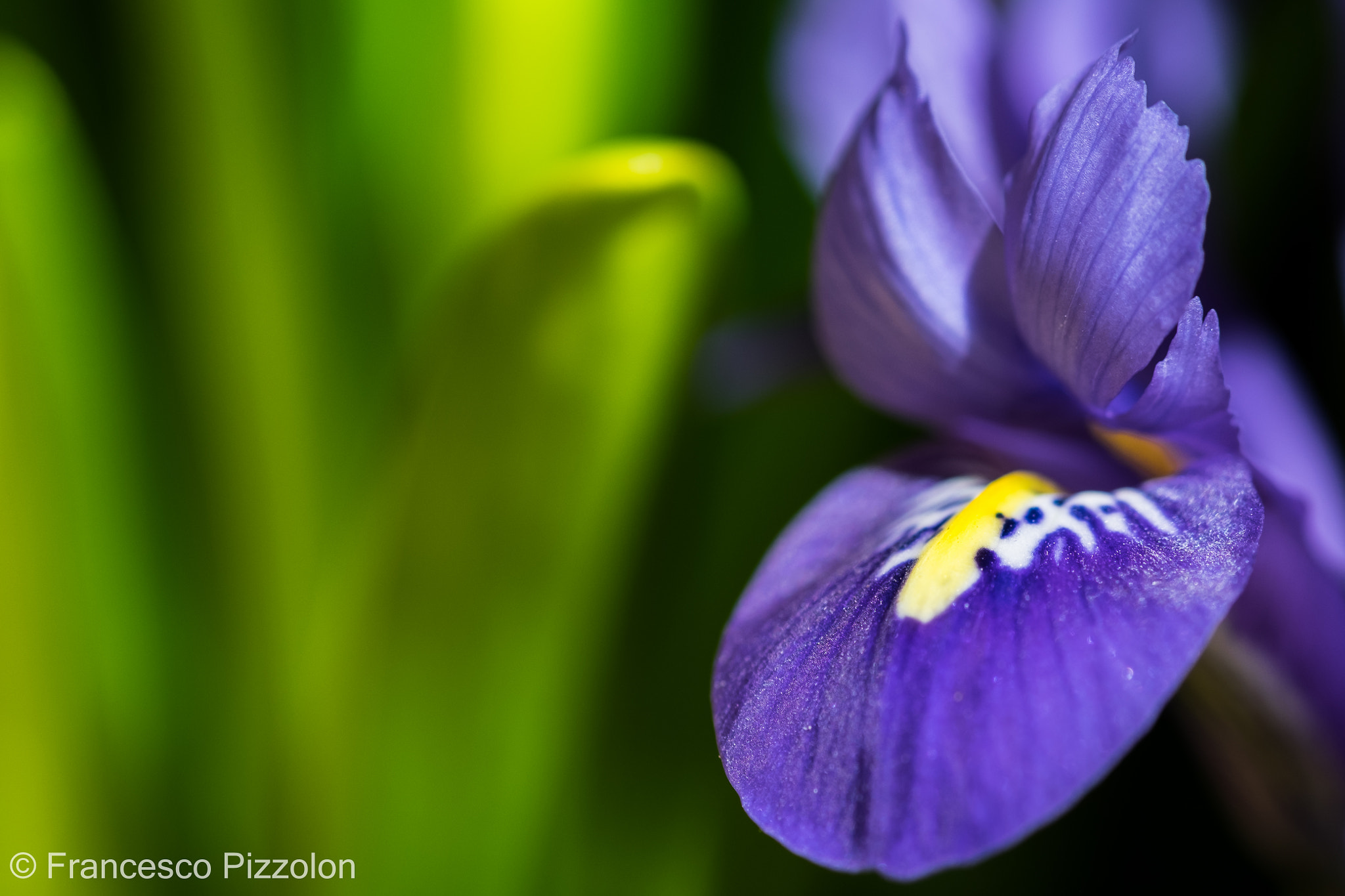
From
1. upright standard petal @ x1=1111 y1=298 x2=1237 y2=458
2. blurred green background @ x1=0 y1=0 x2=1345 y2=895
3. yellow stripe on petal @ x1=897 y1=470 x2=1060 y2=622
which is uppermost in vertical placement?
upright standard petal @ x1=1111 y1=298 x2=1237 y2=458

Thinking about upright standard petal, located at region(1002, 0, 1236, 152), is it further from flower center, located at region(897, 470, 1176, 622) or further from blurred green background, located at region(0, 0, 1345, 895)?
flower center, located at region(897, 470, 1176, 622)

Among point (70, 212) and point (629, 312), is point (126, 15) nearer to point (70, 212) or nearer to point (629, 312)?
point (70, 212)

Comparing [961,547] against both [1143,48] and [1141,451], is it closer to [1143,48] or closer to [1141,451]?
Result: [1141,451]

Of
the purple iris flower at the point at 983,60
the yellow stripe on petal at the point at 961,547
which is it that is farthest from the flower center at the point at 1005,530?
the purple iris flower at the point at 983,60

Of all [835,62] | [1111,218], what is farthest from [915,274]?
[835,62]

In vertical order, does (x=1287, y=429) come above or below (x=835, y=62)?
below

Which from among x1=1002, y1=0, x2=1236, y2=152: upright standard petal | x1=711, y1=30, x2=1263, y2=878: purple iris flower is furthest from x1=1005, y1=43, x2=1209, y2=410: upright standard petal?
x1=1002, y1=0, x2=1236, y2=152: upright standard petal
